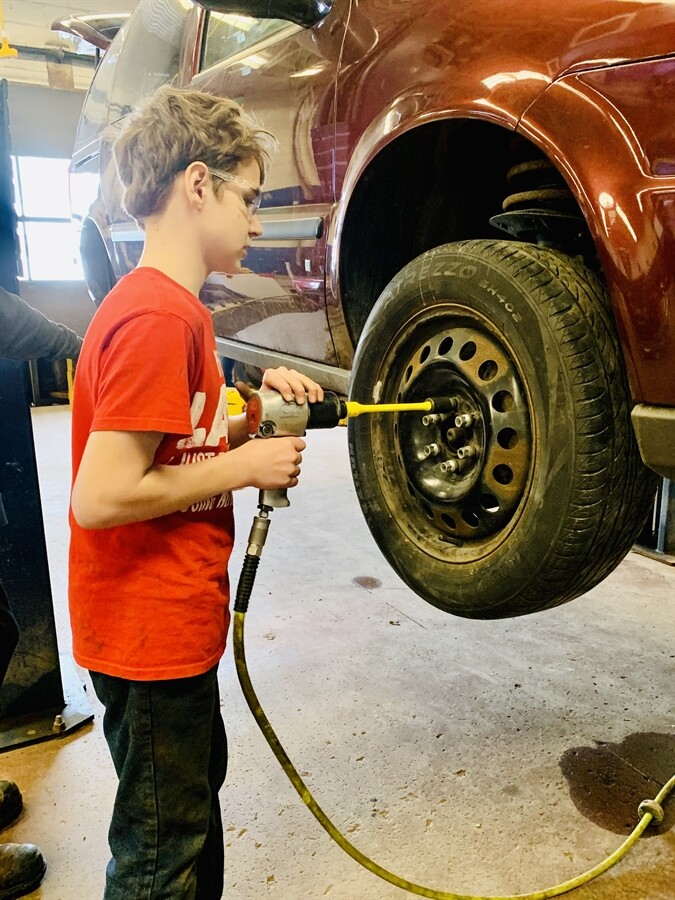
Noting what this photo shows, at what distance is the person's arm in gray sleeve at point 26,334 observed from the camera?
1.55 metres

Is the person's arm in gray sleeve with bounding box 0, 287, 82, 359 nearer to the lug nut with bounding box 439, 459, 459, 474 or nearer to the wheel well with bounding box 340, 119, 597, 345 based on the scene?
the wheel well with bounding box 340, 119, 597, 345

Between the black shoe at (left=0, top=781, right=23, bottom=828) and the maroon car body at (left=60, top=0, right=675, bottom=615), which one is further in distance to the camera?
the black shoe at (left=0, top=781, right=23, bottom=828)

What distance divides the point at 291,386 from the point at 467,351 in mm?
417

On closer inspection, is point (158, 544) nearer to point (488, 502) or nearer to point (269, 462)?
point (269, 462)

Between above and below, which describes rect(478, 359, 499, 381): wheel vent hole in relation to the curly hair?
below

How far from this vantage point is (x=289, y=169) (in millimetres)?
1951

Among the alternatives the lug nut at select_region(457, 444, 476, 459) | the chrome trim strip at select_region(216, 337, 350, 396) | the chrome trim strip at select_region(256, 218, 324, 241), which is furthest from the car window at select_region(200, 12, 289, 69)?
the lug nut at select_region(457, 444, 476, 459)

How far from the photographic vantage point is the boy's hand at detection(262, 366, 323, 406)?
1109 millimetres

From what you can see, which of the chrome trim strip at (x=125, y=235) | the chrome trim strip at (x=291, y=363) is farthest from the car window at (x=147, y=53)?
the chrome trim strip at (x=291, y=363)

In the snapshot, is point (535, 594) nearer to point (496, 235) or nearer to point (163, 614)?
point (163, 614)

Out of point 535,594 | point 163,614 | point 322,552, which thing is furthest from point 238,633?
point 322,552

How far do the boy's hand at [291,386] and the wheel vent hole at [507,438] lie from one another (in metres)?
0.37

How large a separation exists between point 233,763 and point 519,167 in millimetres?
1423

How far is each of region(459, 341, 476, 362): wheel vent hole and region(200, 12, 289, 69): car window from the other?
3.79 feet
